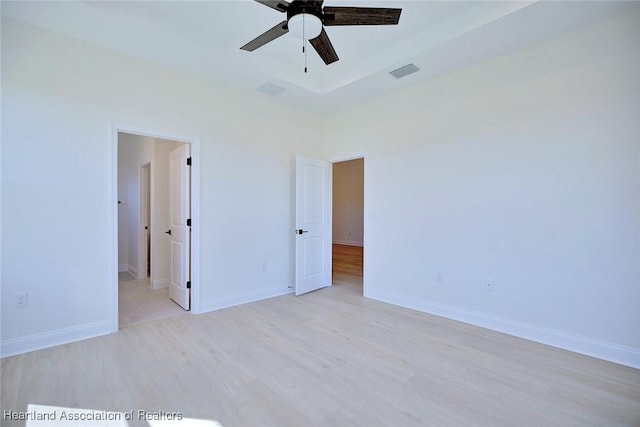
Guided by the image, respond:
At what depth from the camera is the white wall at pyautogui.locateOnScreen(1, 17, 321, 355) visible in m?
2.50

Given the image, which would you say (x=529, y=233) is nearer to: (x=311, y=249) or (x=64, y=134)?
(x=311, y=249)

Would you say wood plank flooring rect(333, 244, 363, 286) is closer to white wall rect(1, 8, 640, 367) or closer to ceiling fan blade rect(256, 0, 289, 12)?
white wall rect(1, 8, 640, 367)

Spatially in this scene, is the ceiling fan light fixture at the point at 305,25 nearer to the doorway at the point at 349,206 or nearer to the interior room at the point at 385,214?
the interior room at the point at 385,214

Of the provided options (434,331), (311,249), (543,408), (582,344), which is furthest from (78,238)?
(582,344)

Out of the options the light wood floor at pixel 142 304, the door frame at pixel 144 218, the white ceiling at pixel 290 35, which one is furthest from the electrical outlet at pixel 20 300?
the door frame at pixel 144 218

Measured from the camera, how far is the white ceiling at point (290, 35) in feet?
8.04

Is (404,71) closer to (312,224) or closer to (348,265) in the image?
(312,224)

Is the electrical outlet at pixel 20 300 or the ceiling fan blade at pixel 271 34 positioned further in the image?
the electrical outlet at pixel 20 300

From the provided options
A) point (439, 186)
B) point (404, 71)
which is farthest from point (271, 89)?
Result: point (439, 186)

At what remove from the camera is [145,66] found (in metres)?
3.16

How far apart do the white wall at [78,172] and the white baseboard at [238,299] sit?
0.6 inches

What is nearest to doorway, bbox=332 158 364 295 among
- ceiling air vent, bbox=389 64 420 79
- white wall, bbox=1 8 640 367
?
white wall, bbox=1 8 640 367

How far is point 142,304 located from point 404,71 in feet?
14.4

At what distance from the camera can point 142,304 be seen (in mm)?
3812
